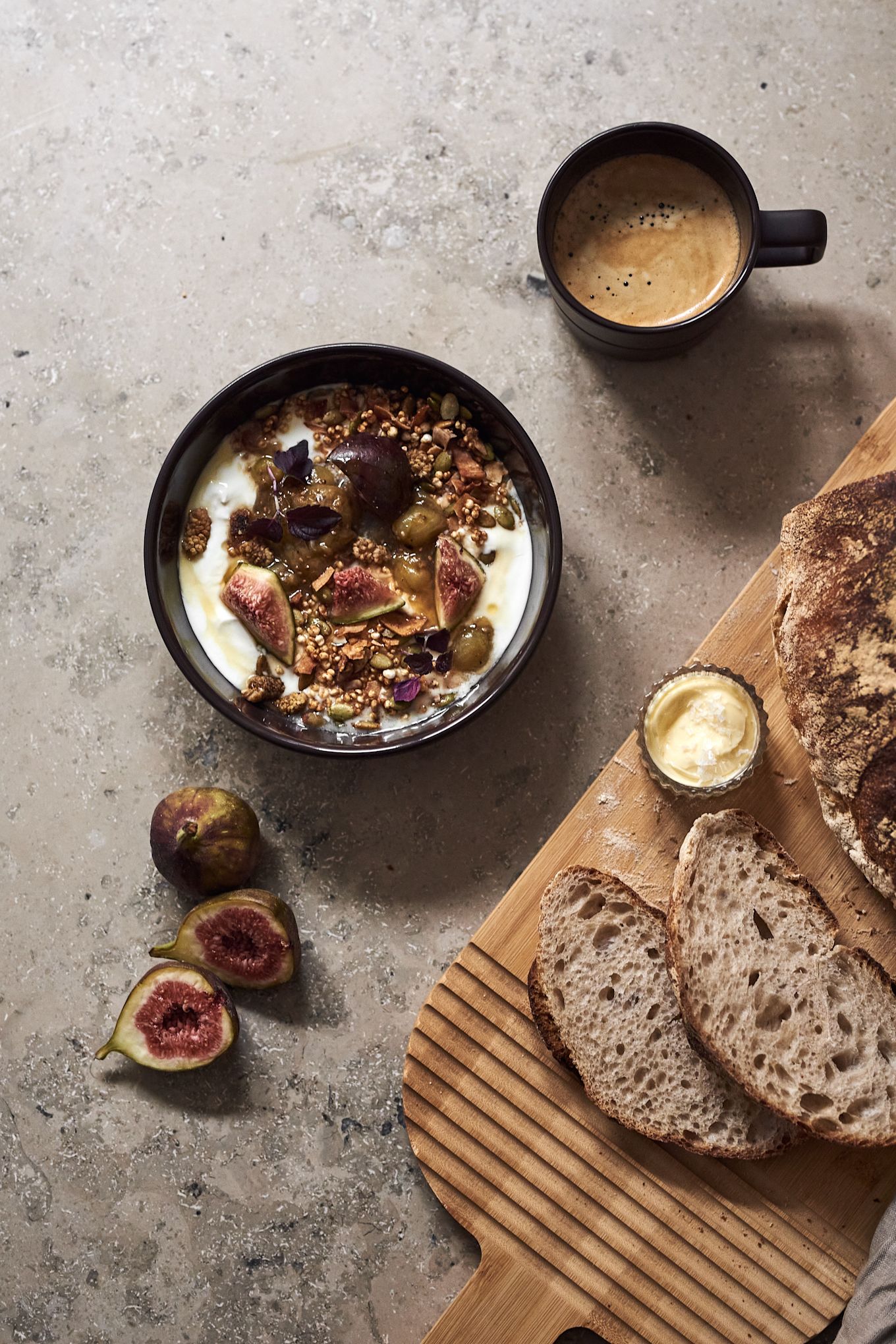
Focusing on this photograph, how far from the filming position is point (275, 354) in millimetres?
2354

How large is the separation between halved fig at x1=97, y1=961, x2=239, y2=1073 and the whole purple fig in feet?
0.68

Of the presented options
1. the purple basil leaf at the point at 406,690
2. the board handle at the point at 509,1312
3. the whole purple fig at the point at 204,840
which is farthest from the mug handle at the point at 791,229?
the board handle at the point at 509,1312

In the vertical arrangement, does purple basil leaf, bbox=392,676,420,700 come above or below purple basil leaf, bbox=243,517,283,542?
below

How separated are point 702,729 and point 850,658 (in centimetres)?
34

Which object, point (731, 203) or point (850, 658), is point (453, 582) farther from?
point (731, 203)

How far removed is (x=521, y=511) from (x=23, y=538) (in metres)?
1.19

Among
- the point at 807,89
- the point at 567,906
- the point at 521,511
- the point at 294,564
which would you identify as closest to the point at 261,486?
the point at 294,564

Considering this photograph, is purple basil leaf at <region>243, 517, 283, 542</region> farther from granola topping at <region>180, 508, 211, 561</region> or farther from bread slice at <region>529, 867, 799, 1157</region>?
bread slice at <region>529, 867, 799, 1157</region>

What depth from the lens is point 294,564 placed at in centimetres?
214

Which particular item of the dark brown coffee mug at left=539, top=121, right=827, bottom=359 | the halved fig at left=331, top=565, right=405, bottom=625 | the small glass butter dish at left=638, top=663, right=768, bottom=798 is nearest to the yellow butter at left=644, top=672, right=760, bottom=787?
the small glass butter dish at left=638, top=663, right=768, bottom=798

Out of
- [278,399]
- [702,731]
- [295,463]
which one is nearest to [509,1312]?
[702,731]

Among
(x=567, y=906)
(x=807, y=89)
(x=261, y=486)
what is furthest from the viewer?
(x=807, y=89)

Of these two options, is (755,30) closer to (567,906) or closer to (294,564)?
(294,564)

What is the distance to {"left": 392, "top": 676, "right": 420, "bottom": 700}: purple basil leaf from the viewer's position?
2105 mm
